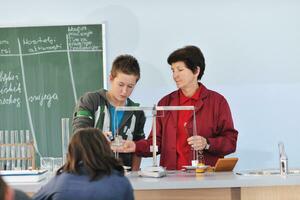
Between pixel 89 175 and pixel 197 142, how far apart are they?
923 mm

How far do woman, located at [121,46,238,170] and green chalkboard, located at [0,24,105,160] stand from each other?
4.74ft

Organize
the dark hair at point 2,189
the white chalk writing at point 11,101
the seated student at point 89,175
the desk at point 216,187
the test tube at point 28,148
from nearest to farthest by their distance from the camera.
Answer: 1. the dark hair at point 2,189
2. the seated student at point 89,175
3. the desk at point 216,187
4. the test tube at point 28,148
5. the white chalk writing at point 11,101

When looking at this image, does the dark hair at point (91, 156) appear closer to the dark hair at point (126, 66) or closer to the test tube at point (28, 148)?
the dark hair at point (126, 66)

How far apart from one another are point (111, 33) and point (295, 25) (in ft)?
4.62

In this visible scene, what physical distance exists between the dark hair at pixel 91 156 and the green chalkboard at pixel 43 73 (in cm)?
Answer: 239

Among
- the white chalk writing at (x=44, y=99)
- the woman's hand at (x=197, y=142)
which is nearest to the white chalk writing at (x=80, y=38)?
the white chalk writing at (x=44, y=99)

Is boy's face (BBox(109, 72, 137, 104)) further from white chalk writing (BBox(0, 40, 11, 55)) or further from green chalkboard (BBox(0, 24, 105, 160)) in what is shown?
white chalk writing (BBox(0, 40, 11, 55))

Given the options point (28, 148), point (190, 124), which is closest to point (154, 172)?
point (190, 124)

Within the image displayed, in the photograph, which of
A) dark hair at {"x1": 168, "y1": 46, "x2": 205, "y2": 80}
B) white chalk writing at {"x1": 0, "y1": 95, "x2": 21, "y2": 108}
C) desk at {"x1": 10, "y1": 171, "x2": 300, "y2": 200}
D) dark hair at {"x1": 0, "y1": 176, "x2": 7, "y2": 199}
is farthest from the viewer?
white chalk writing at {"x1": 0, "y1": 95, "x2": 21, "y2": 108}

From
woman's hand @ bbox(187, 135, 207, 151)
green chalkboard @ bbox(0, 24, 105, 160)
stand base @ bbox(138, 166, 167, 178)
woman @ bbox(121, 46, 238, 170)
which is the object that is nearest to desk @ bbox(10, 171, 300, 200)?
stand base @ bbox(138, 166, 167, 178)

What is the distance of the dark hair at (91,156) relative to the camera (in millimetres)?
2291

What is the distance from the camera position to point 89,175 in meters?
2.29

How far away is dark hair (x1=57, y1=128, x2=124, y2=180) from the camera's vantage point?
2291 millimetres

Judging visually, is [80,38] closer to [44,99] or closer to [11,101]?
[44,99]
